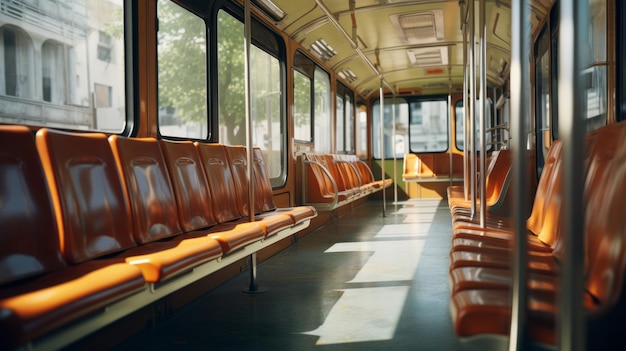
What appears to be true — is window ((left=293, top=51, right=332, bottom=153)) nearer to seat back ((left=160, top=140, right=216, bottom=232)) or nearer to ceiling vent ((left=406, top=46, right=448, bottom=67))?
ceiling vent ((left=406, top=46, right=448, bottom=67))

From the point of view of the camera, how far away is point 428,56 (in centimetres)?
816

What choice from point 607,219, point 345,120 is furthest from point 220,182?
point 345,120

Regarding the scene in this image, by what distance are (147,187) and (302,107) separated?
15.3ft

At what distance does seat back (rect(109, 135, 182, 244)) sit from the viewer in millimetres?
2521

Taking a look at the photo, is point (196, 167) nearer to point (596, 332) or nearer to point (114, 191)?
point (114, 191)

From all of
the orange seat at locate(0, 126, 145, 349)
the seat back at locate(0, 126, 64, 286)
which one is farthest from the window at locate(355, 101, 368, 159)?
the seat back at locate(0, 126, 64, 286)

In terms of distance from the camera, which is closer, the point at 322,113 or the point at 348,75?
the point at 322,113

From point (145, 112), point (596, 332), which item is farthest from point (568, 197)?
point (145, 112)

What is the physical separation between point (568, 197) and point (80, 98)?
2.38 metres

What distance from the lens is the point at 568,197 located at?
1.01 metres

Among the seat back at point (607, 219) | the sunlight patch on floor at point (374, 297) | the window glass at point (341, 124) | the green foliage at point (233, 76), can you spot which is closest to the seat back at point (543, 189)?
the seat back at point (607, 219)

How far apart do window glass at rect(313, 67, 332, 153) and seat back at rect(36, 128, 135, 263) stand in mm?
5497

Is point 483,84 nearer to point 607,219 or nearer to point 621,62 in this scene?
point 621,62

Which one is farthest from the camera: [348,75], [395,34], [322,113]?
[348,75]
